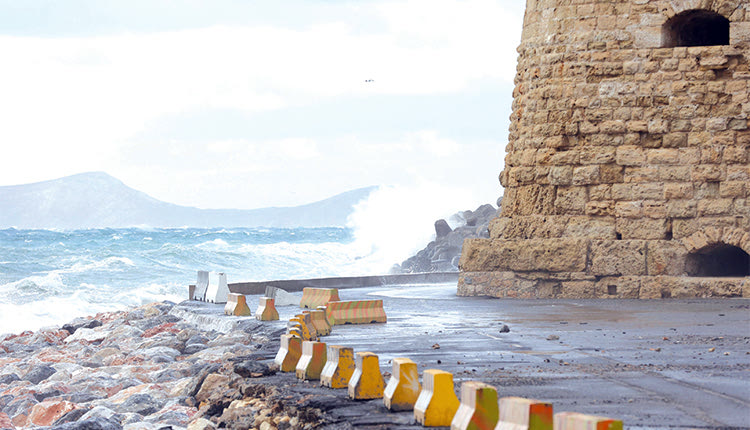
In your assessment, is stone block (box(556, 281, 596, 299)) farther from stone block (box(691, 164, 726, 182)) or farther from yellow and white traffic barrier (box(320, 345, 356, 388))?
yellow and white traffic barrier (box(320, 345, 356, 388))

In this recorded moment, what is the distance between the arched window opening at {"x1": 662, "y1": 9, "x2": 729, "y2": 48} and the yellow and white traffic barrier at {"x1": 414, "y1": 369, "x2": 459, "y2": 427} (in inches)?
413

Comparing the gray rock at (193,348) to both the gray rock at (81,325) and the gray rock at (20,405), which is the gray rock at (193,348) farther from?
the gray rock at (81,325)

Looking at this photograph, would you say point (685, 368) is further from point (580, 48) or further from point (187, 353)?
point (580, 48)

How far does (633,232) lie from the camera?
1335cm

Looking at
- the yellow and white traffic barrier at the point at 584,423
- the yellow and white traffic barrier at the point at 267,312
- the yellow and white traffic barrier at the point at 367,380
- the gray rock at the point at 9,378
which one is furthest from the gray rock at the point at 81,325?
the yellow and white traffic barrier at the point at 584,423

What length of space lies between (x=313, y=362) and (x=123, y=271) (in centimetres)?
3140

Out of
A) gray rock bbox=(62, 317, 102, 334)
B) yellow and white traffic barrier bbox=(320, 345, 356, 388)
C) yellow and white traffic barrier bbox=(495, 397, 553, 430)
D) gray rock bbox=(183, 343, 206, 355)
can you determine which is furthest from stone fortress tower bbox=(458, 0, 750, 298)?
yellow and white traffic barrier bbox=(495, 397, 553, 430)

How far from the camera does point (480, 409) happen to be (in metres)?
3.97

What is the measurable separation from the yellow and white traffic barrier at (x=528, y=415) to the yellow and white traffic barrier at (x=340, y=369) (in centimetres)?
213

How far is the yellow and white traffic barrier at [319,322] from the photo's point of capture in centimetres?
897

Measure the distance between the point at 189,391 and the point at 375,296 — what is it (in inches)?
291

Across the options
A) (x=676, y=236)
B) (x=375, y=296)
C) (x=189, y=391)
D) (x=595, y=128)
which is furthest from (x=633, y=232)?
(x=189, y=391)

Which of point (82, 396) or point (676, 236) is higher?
point (676, 236)

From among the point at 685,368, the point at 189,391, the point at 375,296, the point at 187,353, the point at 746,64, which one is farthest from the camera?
the point at 375,296
